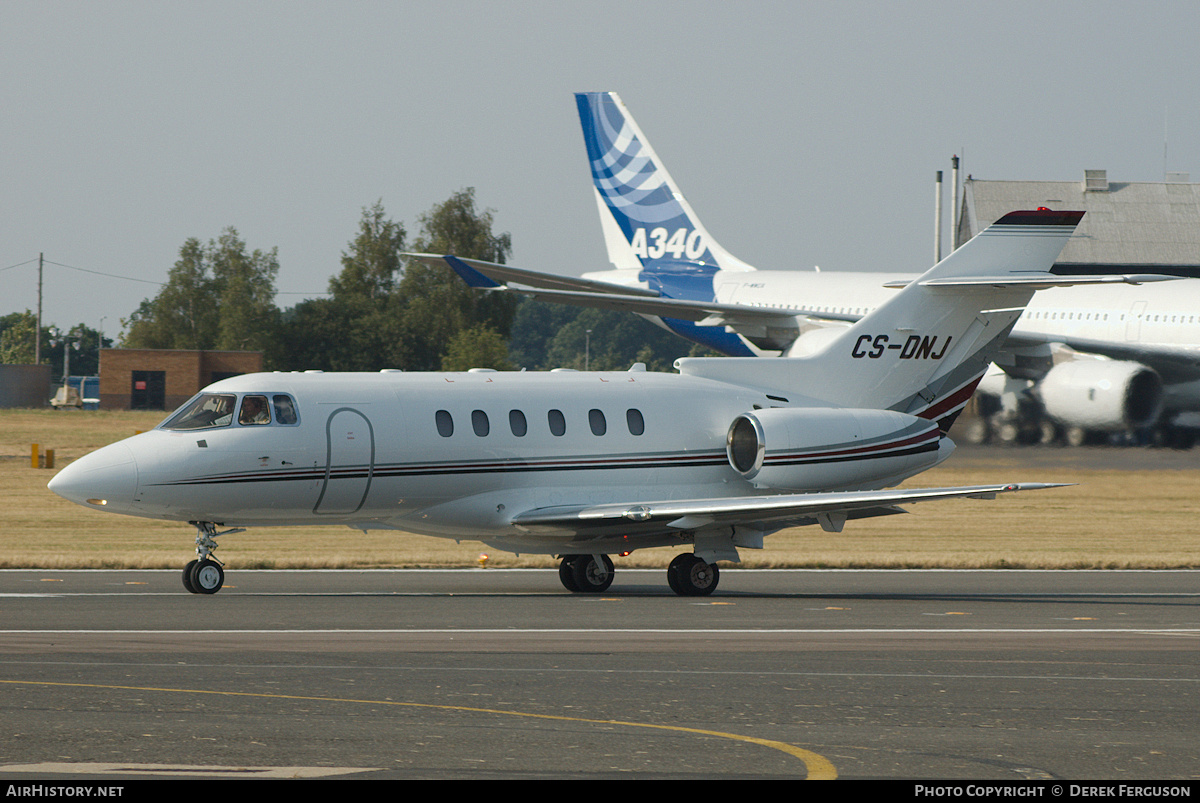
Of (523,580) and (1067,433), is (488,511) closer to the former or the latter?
(523,580)

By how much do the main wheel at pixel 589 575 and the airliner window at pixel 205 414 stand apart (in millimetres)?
5219

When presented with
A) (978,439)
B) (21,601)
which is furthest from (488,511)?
(978,439)

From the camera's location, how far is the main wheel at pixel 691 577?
2138 cm

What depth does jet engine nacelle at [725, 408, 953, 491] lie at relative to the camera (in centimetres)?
2252

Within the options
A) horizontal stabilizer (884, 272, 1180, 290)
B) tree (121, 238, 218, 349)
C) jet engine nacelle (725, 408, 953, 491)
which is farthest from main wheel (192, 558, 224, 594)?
tree (121, 238, 218, 349)

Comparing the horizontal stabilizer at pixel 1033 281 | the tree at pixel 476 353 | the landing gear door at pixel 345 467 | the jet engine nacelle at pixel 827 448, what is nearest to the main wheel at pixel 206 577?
the landing gear door at pixel 345 467

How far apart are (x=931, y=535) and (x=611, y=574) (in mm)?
13659

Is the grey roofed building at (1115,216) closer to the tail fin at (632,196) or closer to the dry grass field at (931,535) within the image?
the tail fin at (632,196)

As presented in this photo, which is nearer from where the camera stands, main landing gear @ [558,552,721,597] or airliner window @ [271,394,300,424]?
airliner window @ [271,394,300,424]

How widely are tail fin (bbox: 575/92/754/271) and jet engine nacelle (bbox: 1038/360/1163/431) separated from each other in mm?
20328

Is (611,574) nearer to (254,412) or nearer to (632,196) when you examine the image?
(254,412)

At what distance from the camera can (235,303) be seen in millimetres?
114188

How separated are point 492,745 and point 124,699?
3.34 m

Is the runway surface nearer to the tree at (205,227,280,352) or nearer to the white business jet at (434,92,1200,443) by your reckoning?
the white business jet at (434,92,1200,443)
